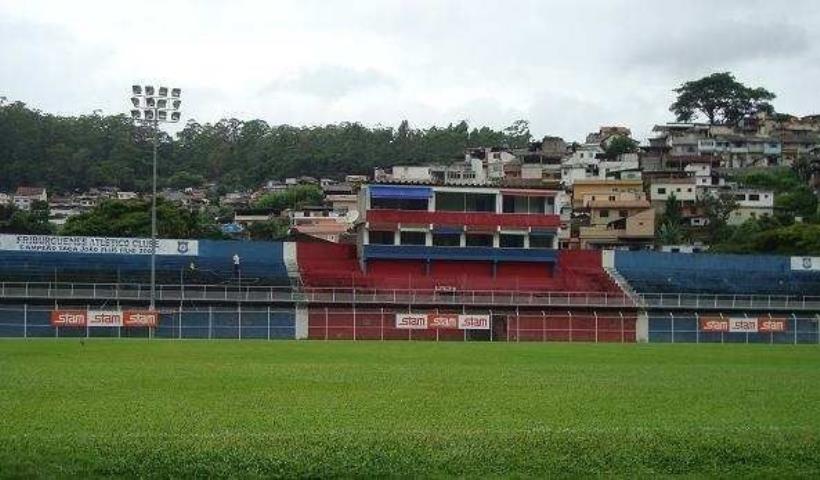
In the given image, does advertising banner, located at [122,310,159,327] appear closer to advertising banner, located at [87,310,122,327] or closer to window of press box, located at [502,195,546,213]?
advertising banner, located at [87,310,122,327]

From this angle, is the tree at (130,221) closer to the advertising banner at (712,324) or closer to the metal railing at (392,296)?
the metal railing at (392,296)

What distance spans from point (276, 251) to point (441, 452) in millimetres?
54583

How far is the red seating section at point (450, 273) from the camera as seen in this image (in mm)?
63656

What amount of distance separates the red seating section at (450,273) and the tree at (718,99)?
91072 millimetres

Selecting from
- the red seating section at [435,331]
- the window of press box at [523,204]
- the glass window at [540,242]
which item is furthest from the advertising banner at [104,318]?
the glass window at [540,242]

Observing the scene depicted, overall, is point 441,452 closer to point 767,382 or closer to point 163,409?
point 163,409

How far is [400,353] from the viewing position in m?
35.9

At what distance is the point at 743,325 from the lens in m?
55.9

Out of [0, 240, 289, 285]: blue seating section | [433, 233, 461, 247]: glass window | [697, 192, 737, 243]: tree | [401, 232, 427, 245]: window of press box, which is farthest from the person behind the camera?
[697, 192, 737, 243]: tree

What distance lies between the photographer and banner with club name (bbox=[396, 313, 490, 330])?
53.2 metres

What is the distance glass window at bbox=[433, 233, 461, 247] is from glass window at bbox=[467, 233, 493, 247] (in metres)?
0.82

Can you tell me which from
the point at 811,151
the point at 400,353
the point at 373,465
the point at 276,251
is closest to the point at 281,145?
the point at 811,151

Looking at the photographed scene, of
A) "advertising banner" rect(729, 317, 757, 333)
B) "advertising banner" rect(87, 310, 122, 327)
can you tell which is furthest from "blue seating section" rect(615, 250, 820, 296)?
"advertising banner" rect(87, 310, 122, 327)

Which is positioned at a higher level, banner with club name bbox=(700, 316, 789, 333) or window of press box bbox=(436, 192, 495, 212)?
window of press box bbox=(436, 192, 495, 212)
